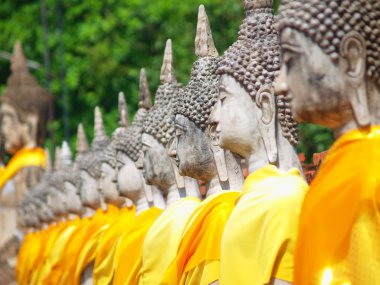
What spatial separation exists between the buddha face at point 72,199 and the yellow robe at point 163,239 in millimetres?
5982

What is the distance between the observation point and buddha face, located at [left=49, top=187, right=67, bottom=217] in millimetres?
15795

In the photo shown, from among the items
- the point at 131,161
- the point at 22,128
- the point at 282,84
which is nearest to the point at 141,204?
the point at 131,161

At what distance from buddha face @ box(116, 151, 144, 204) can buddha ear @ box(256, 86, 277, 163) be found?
3.68 m

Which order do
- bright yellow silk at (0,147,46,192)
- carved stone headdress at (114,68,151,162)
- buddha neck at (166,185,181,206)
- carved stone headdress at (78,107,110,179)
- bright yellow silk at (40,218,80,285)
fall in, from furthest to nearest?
bright yellow silk at (0,147,46,192)
bright yellow silk at (40,218,80,285)
carved stone headdress at (78,107,110,179)
carved stone headdress at (114,68,151,162)
buddha neck at (166,185,181,206)

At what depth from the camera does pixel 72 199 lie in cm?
1505

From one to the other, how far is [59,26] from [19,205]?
233 inches

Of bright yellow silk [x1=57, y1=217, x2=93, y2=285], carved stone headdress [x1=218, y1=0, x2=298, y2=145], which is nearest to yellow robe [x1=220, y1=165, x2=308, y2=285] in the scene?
carved stone headdress [x1=218, y1=0, x2=298, y2=145]

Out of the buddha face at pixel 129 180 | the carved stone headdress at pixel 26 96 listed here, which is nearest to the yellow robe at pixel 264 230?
the buddha face at pixel 129 180

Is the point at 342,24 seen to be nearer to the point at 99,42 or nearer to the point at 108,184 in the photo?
the point at 108,184

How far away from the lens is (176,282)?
7.67 metres

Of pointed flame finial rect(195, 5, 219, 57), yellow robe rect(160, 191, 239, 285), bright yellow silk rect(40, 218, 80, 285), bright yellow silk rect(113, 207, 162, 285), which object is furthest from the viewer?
bright yellow silk rect(40, 218, 80, 285)

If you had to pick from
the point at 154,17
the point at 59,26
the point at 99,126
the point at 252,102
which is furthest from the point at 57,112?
the point at 252,102

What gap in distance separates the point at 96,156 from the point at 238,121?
5.98 m

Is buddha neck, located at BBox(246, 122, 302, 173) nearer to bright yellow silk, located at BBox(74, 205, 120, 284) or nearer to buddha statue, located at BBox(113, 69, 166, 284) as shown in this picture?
buddha statue, located at BBox(113, 69, 166, 284)
